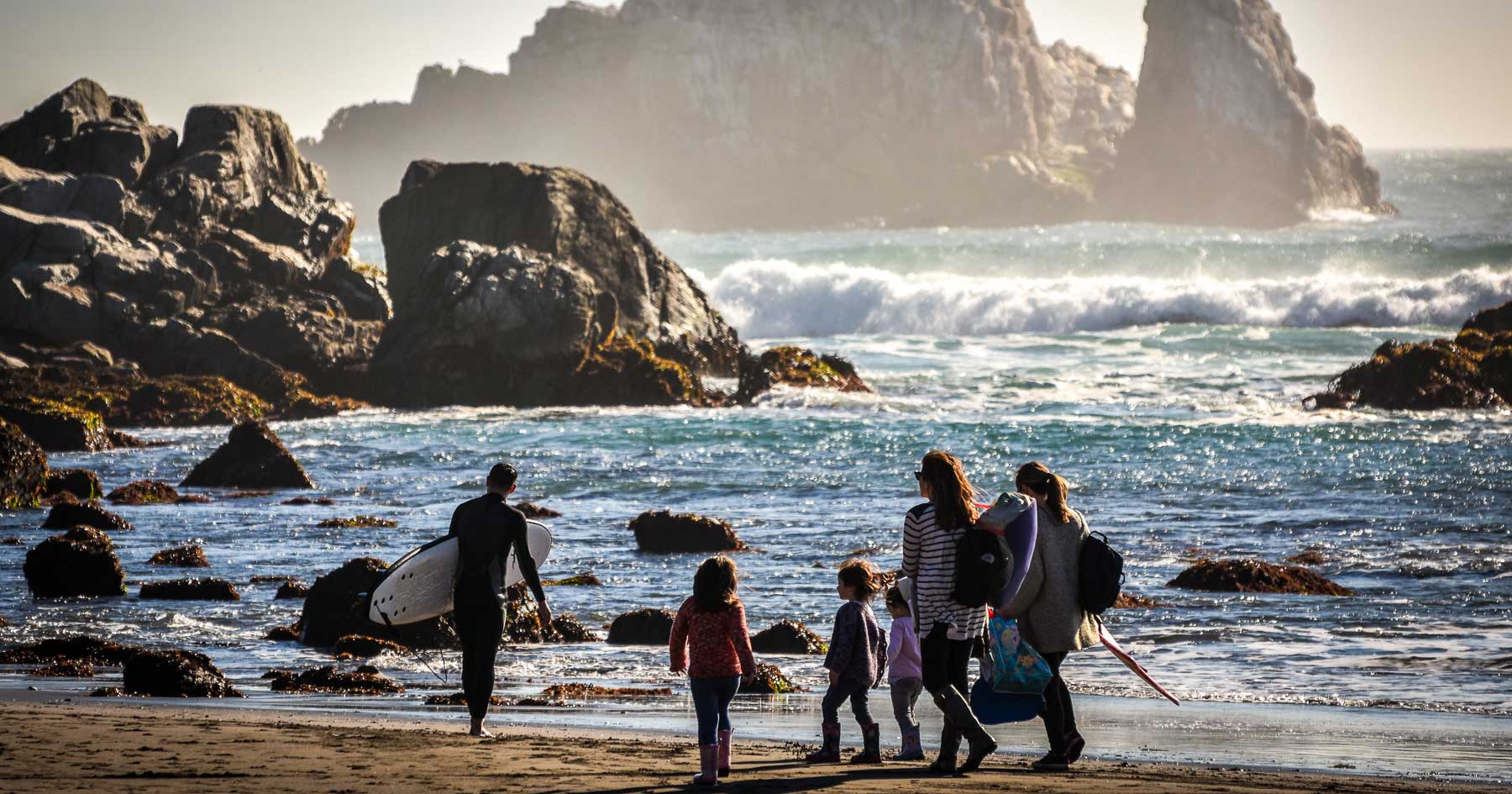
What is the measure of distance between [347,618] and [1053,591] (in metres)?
6.78

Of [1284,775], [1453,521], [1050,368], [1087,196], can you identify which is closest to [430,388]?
[1050,368]

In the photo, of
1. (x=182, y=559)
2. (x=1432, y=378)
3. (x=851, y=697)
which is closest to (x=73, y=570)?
(x=182, y=559)

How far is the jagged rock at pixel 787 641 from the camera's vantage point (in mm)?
12438

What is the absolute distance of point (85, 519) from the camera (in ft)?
63.2

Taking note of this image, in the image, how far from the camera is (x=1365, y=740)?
Answer: 9117 millimetres

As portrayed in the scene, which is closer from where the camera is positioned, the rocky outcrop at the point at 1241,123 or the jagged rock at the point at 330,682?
the jagged rock at the point at 330,682

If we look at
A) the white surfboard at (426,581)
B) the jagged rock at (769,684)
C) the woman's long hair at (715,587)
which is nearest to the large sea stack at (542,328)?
the jagged rock at (769,684)

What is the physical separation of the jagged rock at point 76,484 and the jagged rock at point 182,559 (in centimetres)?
643

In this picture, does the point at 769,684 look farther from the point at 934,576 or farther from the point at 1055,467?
the point at 1055,467

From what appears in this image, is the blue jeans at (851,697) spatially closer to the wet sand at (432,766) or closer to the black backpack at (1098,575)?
the wet sand at (432,766)

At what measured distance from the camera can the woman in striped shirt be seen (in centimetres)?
779

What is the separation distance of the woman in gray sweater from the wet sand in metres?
0.21

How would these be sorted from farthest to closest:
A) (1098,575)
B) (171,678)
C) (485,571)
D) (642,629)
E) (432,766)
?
1. (642,629)
2. (171,678)
3. (485,571)
4. (1098,575)
5. (432,766)

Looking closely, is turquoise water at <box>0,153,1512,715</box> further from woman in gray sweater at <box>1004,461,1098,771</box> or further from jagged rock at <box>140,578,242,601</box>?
woman in gray sweater at <box>1004,461,1098,771</box>
